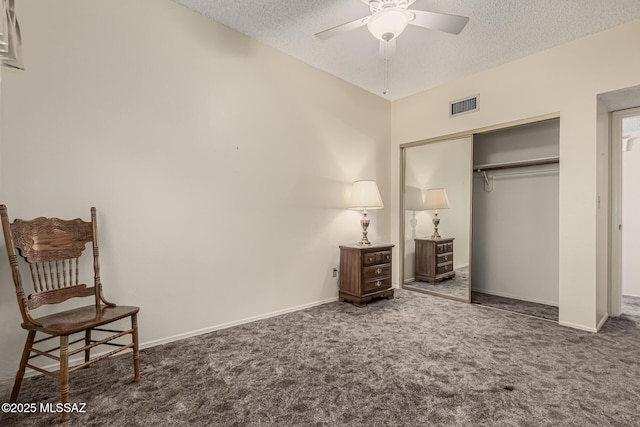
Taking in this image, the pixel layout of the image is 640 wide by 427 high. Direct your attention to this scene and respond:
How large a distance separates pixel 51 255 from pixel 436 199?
3882mm

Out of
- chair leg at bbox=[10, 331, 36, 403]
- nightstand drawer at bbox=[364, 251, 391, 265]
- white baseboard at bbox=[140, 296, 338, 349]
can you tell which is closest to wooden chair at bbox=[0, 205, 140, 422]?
chair leg at bbox=[10, 331, 36, 403]

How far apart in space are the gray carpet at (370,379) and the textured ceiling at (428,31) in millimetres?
2775

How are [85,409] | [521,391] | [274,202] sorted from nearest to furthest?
[85,409] → [521,391] → [274,202]

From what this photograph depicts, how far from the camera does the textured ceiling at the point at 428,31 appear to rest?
246 cm

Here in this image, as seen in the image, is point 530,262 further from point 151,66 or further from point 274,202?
point 151,66

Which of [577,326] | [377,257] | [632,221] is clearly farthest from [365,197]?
[632,221]

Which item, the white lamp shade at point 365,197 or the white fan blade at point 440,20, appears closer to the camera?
the white fan blade at point 440,20

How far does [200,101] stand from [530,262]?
4.19 m

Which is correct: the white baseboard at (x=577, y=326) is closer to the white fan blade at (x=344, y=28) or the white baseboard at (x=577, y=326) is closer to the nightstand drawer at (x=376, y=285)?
the nightstand drawer at (x=376, y=285)

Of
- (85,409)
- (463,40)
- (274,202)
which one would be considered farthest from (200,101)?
(463,40)

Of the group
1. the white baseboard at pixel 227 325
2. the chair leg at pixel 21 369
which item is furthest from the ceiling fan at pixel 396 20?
the chair leg at pixel 21 369

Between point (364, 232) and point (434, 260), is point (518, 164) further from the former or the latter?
point (364, 232)

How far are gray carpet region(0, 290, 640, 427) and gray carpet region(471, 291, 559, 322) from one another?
1.57 feet

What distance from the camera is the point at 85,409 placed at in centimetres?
162
